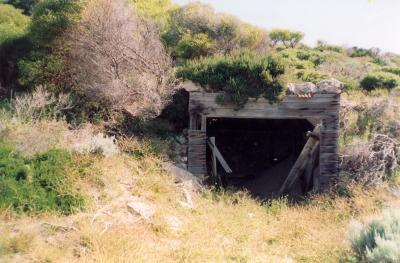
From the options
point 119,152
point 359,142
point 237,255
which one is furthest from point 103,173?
point 359,142

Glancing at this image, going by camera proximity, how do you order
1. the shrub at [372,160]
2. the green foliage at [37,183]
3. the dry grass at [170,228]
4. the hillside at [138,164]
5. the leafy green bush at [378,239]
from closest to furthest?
the leafy green bush at [378,239] < the dry grass at [170,228] < the hillside at [138,164] < the green foliage at [37,183] < the shrub at [372,160]

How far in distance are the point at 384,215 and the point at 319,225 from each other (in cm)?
200

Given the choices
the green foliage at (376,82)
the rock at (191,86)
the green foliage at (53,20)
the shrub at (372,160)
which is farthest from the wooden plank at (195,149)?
the green foliage at (376,82)

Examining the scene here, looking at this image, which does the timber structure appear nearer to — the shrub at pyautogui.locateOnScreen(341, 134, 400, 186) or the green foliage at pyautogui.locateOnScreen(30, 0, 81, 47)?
the shrub at pyautogui.locateOnScreen(341, 134, 400, 186)

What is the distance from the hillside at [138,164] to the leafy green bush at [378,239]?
0.07 feet

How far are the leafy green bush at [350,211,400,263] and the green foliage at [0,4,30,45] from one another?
13.0m

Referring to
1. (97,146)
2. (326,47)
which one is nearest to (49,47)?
(97,146)

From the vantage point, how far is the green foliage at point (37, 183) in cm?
704

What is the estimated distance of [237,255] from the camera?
23.5 feet

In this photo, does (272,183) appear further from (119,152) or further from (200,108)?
(119,152)

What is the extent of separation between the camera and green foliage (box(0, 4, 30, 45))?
1472 cm

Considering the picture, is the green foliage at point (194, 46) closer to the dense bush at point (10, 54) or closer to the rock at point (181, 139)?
the dense bush at point (10, 54)

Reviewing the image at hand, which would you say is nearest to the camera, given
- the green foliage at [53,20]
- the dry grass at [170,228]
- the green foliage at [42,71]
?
the dry grass at [170,228]

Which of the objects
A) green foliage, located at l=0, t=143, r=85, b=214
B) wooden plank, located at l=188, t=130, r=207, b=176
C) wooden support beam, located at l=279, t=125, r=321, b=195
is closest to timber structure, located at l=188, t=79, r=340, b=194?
wooden plank, located at l=188, t=130, r=207, b=176
